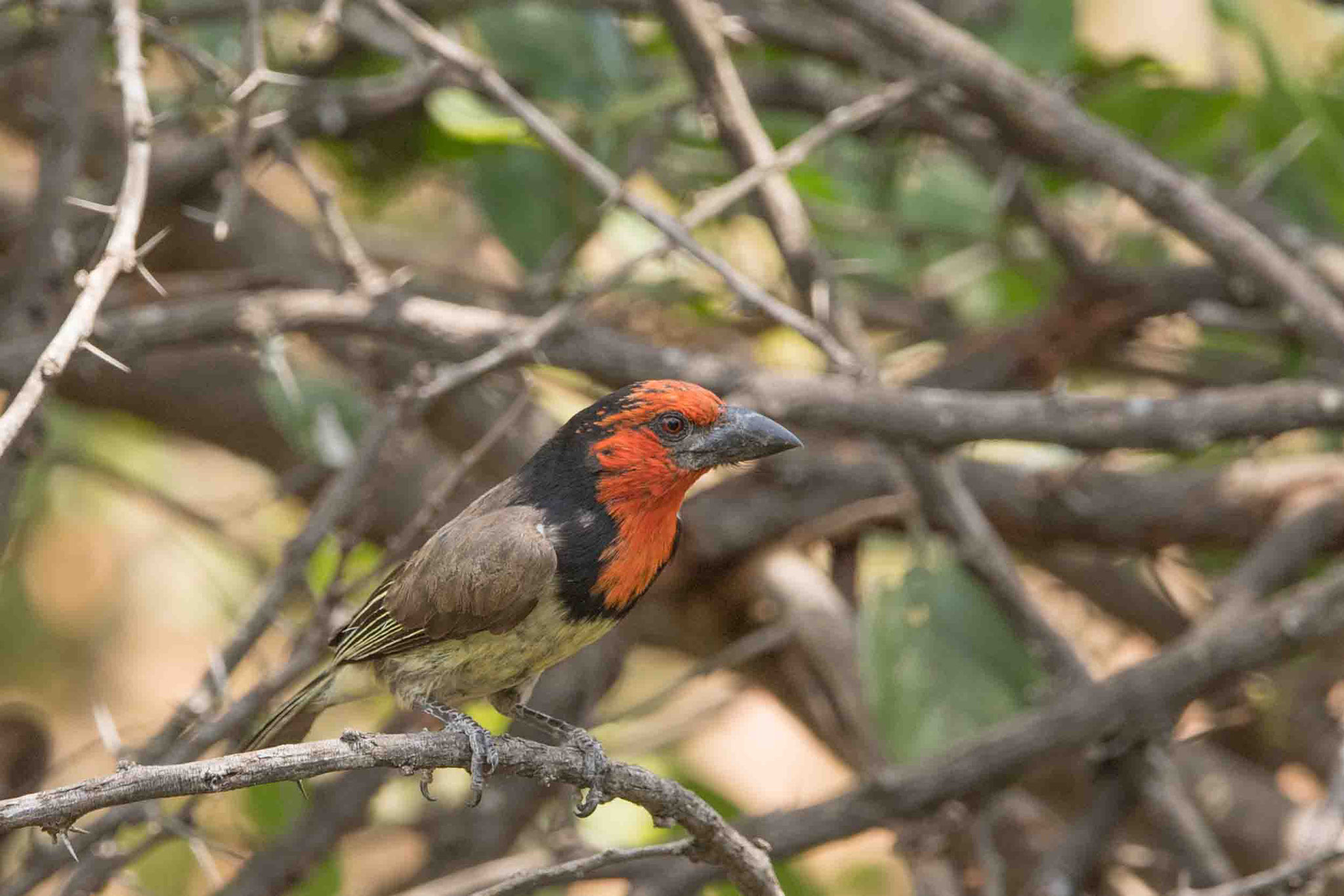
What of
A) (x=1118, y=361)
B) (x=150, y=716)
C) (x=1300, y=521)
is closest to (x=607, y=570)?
(x=1300, y=521)

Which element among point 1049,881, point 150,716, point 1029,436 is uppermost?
point 1029,436

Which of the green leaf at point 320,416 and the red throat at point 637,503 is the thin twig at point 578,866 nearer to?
the red throat at point 637,503

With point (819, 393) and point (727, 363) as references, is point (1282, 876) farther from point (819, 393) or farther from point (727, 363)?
point (727, 363)

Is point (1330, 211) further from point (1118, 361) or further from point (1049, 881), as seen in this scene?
point (1049, 881)

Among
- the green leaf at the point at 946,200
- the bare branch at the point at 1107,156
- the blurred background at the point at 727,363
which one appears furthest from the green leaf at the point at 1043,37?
the bare branch at the point at 1107,156

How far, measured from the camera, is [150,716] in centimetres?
631

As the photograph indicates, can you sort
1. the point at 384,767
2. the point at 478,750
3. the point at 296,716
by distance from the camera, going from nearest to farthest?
1. the point at 384,767
2. the point at 478,750
3. the point at 296,716

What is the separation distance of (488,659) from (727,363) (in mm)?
1301

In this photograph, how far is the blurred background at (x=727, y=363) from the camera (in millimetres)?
4230

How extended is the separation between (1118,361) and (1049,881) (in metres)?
2.03

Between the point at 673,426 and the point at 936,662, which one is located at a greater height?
the point at 673,426

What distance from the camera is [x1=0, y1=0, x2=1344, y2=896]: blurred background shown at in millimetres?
4230

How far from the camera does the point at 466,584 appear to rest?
289 centimetres

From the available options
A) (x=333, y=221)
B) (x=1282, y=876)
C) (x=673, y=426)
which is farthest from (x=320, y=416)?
(x=1282, y=876)
